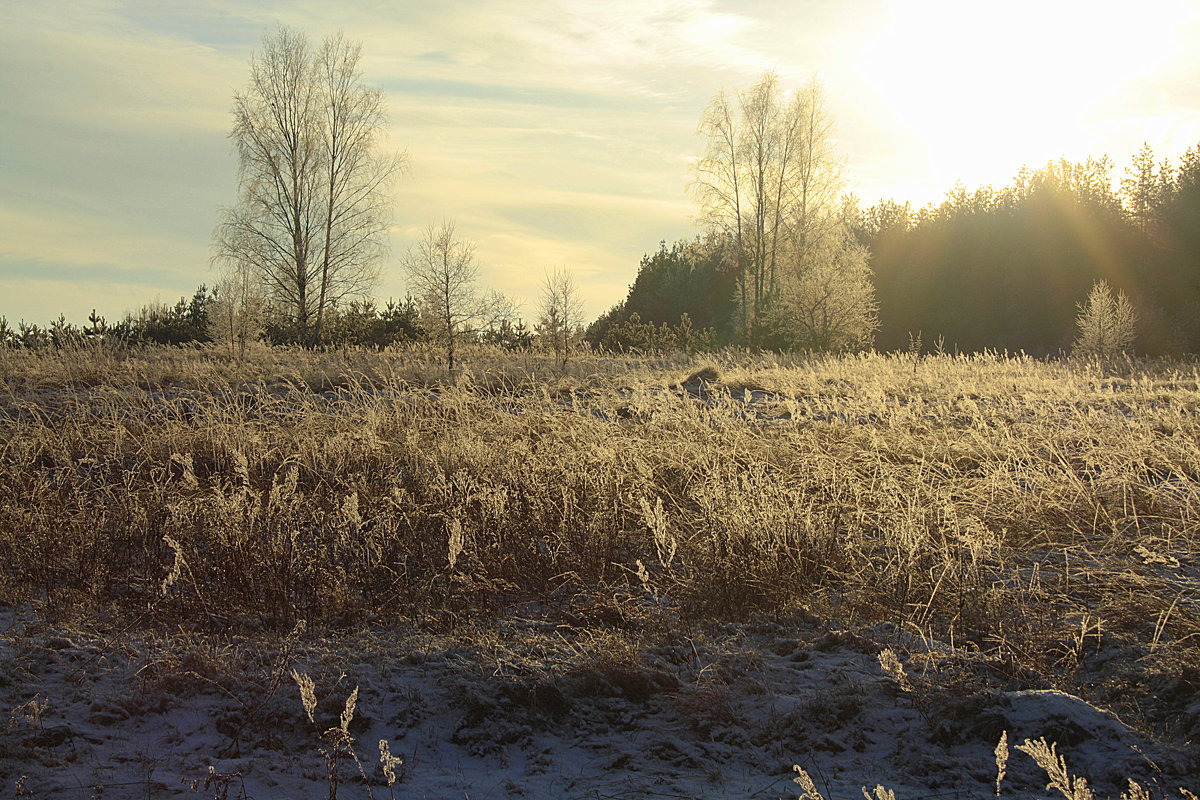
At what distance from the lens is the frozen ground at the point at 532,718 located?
278 centimetres

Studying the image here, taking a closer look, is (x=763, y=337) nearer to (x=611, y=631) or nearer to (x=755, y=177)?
(x=755, y=177)

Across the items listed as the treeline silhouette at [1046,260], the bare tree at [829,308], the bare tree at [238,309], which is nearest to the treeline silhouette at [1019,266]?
the treeline silhouette at [1046,260]

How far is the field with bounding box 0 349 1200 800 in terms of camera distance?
2914 mm

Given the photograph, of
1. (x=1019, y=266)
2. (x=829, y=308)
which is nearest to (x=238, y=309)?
(x=829, y=308)

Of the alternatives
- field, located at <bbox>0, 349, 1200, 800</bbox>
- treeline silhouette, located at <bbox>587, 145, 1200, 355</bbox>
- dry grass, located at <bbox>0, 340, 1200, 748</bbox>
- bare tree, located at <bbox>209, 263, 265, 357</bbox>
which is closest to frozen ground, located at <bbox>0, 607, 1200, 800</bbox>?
field, located at <bbox>0, 349, 1200, 800</bbox>

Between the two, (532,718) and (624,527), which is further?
(624,527)

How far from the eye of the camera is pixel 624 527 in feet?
17.0

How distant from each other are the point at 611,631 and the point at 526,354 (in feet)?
41.8

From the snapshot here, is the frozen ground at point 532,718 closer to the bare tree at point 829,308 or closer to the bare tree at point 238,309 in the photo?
the bare tree at point 238,309

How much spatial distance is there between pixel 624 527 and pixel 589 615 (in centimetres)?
110

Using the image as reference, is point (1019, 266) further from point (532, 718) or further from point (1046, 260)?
point (532, 718)

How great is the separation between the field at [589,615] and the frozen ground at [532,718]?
0.04 ft

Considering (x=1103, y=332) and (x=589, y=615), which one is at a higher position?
(x=1103, y=332)

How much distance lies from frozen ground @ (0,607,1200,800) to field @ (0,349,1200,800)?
1cm
